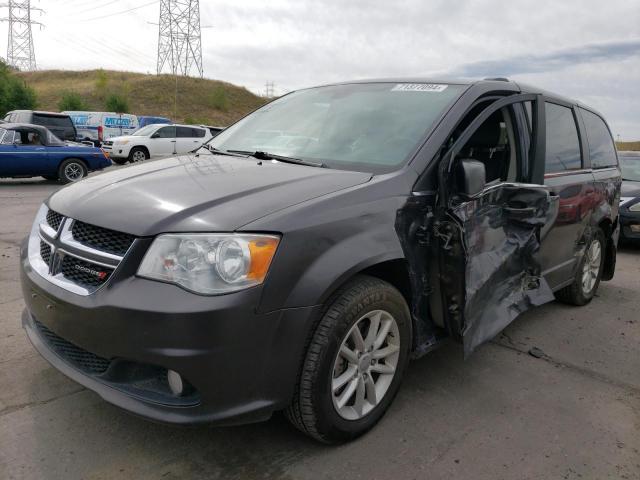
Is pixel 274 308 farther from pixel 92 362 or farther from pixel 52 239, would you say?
pixel 52 239

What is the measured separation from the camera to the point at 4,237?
6.58 metres

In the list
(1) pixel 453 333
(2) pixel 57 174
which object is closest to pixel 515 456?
(1) pixel 453 333

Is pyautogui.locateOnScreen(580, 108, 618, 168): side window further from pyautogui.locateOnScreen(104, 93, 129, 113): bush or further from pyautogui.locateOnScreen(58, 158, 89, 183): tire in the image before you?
pyautogui.locateOnScreen(104, 93, 129, 113): bush

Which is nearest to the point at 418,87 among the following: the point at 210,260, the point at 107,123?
the point at 210,260

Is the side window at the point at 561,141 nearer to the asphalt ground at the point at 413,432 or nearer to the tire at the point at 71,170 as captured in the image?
the asphalt ground at the point at 413,432

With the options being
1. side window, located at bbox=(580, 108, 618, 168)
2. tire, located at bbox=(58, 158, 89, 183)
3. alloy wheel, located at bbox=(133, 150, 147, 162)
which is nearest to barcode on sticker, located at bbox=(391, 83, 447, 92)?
side window, located at bbox=(580, 108, 618, 168)

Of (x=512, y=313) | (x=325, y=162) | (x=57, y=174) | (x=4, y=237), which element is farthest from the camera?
(x=57, y=174)

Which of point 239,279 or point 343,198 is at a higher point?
point 343,198

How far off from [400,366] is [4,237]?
19.5 ft

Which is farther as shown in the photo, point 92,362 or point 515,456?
point 515,456

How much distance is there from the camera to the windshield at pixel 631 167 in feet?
28.6

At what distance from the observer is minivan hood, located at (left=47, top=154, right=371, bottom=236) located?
6.84ft

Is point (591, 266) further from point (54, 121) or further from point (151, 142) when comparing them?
point (54, 121)

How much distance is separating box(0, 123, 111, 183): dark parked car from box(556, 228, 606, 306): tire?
1081 centimetres
